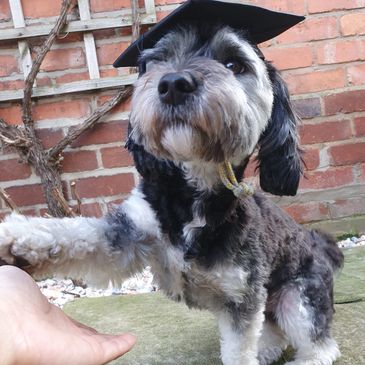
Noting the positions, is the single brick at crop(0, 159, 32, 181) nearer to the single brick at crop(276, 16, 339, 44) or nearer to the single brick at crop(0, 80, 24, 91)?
the single brick at crop(0, 80, 24, 91)

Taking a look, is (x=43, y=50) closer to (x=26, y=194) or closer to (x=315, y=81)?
(x=26, y=194)

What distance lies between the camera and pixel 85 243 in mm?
1476

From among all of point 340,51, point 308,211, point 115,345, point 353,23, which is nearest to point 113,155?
point 308,211

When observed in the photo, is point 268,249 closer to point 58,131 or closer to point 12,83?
point 58,131

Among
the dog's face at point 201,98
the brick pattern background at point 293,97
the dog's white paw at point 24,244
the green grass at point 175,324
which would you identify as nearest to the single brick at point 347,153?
the brick pattern background at point 293,97

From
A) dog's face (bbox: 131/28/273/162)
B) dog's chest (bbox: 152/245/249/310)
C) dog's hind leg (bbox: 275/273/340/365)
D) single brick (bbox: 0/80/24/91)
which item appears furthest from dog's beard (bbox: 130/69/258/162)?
single brick (bbox: 0/80/24/91)

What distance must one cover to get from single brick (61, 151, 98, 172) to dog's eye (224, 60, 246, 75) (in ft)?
4.92

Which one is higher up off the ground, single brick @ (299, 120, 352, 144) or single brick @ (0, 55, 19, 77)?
A: single brick @ (0, 55, 19, 77)

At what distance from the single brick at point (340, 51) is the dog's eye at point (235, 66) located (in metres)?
1.56

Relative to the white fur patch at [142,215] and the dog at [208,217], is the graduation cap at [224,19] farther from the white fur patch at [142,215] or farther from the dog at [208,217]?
the white fur patch at [142,215]

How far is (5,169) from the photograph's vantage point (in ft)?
9.27

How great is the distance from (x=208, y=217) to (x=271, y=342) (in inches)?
27.6

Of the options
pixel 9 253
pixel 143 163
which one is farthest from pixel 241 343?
pixel 9 253

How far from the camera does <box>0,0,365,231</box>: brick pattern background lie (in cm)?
279
